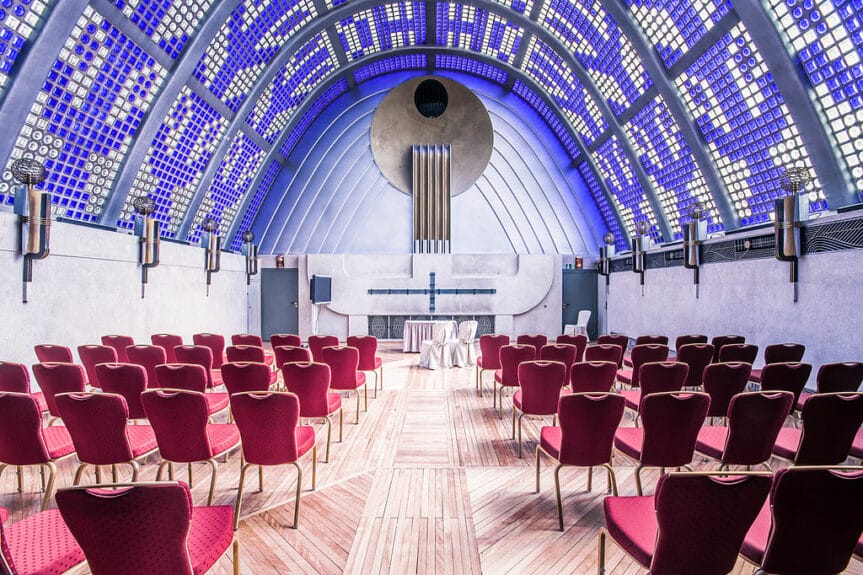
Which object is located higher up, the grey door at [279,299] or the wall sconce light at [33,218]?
the wall sconce light at [33,218]

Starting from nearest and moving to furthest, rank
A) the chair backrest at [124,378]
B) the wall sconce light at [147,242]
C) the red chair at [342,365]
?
the chair backrest at [124,378] → the red chair at [342,365] → the wall sconce light at [147,242]

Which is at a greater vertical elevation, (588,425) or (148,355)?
(148,355)

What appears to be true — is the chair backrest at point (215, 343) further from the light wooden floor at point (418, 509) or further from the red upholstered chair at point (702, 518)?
the red upholstered chair at point (702, 518)

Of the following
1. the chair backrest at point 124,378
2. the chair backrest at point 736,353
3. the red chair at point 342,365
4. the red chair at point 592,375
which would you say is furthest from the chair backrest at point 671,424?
the chair backrest at point 124,378

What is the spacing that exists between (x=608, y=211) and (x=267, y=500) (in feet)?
56.3

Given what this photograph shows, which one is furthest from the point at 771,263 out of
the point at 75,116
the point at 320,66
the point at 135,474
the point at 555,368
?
the point at 320,66

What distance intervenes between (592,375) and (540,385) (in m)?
0.56

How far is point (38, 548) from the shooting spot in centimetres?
213

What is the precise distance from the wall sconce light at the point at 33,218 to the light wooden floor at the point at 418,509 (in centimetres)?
398

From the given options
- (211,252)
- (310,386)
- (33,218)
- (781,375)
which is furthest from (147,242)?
(781,375)

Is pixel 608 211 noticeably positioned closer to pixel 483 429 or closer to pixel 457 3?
pixel 457 3

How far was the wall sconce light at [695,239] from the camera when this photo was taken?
34.4 feet

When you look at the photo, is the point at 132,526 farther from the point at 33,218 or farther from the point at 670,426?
the point at 33,218

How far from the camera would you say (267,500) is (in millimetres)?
3854
